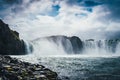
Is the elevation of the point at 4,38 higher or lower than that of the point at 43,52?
higher

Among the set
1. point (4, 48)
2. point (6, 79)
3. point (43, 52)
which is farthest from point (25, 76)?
point (43, 52)

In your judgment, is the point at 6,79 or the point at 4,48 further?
the point at 4,48

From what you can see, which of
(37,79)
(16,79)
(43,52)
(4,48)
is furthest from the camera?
(43,52)

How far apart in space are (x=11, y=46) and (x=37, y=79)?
128m

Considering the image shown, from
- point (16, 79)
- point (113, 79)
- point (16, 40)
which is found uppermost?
point (16, 40)

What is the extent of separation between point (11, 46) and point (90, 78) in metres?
119

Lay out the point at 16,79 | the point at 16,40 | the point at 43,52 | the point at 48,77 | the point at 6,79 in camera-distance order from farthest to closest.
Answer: the point at 43,52, the point at 16,40, the point at 48,77, the point at 16,79, the point at 6,79

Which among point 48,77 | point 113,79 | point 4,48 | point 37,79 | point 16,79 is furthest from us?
point 4,48

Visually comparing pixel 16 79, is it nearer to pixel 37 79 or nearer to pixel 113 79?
pixel 37 79

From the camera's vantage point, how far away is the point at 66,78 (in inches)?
1732

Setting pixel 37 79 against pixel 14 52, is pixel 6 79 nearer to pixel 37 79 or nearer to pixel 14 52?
pixel 37 79

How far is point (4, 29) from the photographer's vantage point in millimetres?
154000

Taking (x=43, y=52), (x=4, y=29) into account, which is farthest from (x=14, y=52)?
(x=43, y=52)

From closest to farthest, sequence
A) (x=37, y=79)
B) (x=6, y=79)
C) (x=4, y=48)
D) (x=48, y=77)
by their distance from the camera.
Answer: (x=6, y=79) < (x=37, y=79) < (x=48, y=77) < (x=4, y=48)
